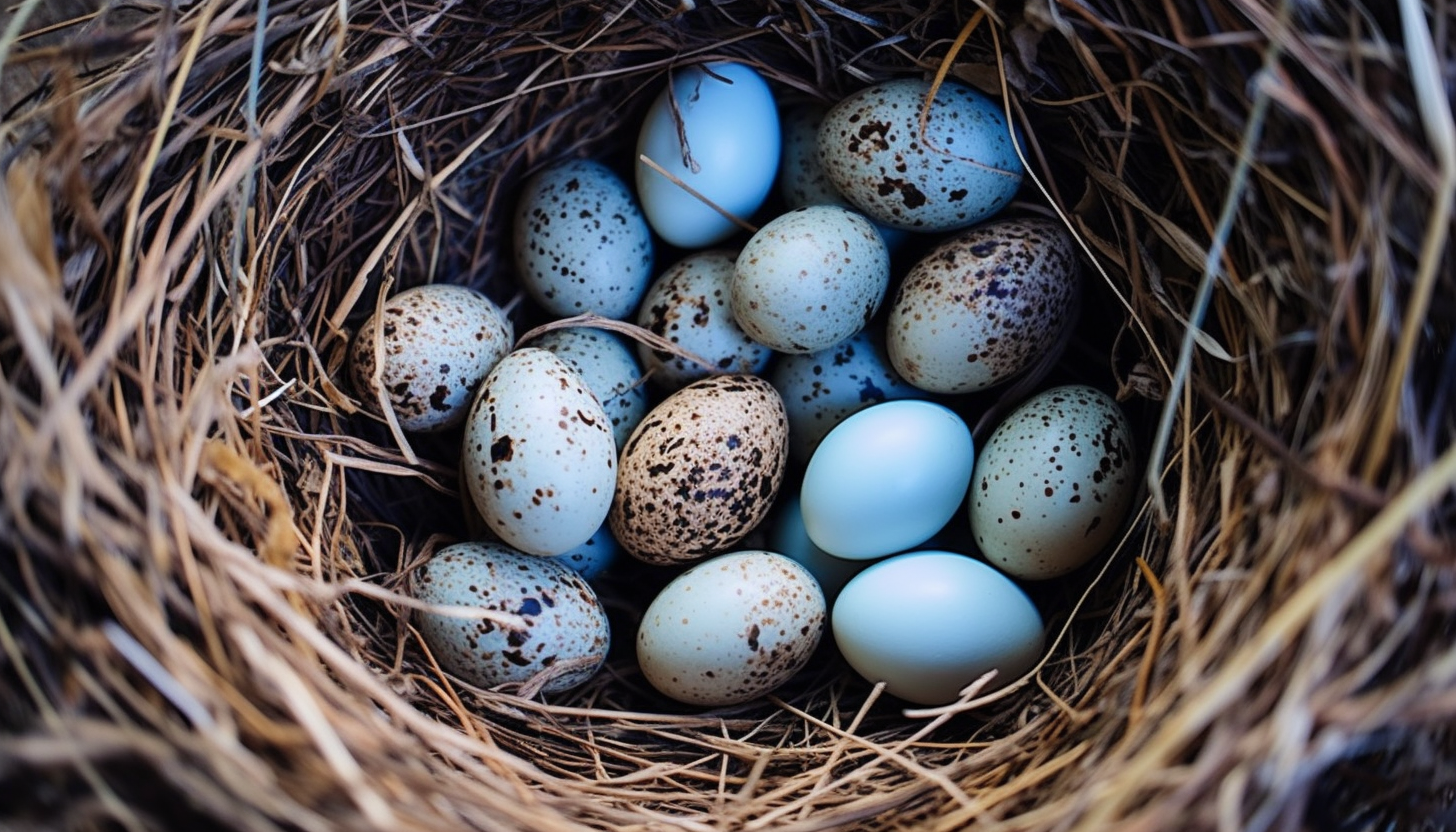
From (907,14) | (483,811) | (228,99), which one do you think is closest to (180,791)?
(483,811)

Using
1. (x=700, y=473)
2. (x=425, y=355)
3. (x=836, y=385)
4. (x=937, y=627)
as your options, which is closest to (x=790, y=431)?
(x=836, y=385)

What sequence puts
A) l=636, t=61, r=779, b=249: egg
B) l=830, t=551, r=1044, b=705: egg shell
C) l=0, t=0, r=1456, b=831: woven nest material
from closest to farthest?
1. l=0, t=0, r=1456, b=831: woven nest material
2. l=830, t=551, r=1044, b=705: egg shell
3. l=636, t=61, r=779, b=249: egg

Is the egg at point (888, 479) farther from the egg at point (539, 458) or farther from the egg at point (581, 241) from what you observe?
the egg at point (581, 241)

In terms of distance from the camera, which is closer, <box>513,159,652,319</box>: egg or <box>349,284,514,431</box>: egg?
<box>349,284,514,431</box>: egg

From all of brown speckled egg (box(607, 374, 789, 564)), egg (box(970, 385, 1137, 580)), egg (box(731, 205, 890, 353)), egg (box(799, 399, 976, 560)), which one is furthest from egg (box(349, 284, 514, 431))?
egg (box(970, 385, 1137, 580))

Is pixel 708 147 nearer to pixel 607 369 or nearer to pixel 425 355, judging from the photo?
pixel 607 369

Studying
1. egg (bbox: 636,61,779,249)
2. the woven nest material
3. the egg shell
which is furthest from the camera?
egg (bbox: 636,61,779,249)

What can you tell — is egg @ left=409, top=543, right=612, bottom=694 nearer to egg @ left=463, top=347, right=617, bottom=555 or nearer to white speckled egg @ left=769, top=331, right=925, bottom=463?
egg @ left=463, top=347, right=617, bottom=555

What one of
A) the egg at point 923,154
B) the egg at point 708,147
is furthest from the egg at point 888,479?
the egg at point 708,147
